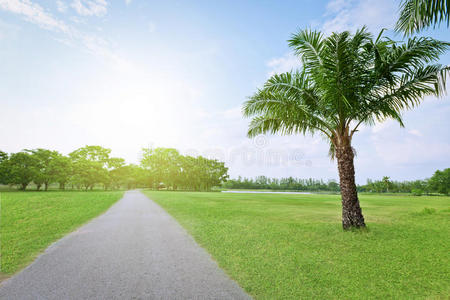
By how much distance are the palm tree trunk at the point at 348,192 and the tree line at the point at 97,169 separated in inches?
2030

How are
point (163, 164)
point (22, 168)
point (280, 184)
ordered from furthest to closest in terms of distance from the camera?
point (280, 184) → point (163, 164) → point (22, 168)

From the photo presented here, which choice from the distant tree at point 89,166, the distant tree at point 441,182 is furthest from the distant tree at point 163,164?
the distant tree at point 441,182

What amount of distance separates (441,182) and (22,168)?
9700 cm

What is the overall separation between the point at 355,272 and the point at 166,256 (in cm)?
432

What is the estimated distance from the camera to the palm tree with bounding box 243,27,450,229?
24.7 ft

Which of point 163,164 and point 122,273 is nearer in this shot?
point 122,273

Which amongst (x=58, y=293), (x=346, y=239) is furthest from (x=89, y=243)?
(x=346, y=239)

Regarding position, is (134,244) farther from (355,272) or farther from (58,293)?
(355,272)

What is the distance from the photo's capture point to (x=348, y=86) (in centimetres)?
785

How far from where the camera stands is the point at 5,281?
3.86 m

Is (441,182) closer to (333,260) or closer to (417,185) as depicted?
(417,185)

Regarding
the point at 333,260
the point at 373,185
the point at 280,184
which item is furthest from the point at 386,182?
the point at 333,260

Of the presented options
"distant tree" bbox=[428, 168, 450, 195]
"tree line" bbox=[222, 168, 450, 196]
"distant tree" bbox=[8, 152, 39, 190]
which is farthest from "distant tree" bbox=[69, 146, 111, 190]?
"distant tree" bbox=[428, 168, 450, 195]

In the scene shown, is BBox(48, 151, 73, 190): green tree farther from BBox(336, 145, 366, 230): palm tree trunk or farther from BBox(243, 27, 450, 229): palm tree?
BBox(336, 145, 366, 230): palm tree trunk
